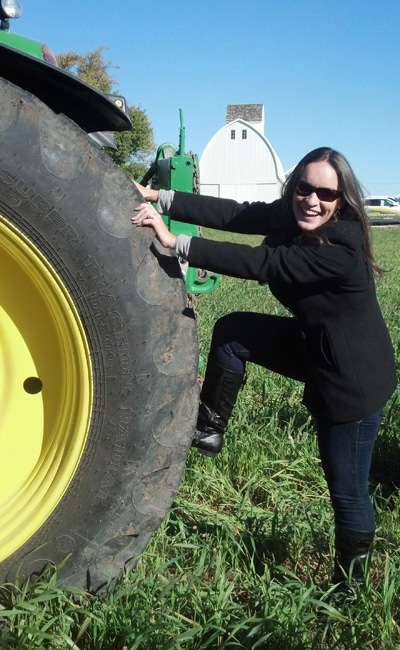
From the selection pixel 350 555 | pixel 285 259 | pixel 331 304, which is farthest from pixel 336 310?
pixel 350 555

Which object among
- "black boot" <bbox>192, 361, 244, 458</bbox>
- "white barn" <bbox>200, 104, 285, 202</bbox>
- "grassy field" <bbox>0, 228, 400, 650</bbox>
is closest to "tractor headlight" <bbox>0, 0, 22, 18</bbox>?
"black boot" <bbox>192, 361, 244, 458</bbox>

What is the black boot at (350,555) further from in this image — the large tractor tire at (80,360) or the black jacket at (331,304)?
the large tractor tire at (80,360)

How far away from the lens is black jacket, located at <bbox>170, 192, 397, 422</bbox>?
1957 mm

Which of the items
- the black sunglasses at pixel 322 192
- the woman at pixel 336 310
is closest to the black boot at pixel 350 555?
the woman at pixel 336 310

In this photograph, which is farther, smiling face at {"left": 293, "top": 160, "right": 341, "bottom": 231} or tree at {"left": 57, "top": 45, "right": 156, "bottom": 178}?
tree at {"left": 57, "top": 45, "right": 156, "bottom": 178}

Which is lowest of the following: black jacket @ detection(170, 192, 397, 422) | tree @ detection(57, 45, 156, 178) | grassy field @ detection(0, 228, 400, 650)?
grassy field @ detection(0, 228, 400, 650)

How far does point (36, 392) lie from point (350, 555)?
1030mm

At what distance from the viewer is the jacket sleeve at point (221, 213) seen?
239 centimetres

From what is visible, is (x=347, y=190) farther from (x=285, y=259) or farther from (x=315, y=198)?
(x=285, y=259)

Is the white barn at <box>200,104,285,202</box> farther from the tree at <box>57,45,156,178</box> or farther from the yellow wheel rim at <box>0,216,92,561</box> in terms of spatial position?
the yellow wheel rim at <box>0,216,92,561</box>

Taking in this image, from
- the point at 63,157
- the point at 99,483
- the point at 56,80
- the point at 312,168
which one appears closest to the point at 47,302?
the point at 63,157

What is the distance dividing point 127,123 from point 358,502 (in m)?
1.29

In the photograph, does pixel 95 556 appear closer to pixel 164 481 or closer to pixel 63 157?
pixel 164 481

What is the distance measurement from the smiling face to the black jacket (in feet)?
0.13
